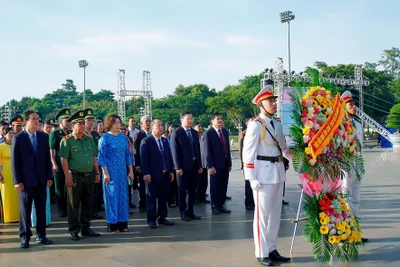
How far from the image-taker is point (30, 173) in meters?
6.10

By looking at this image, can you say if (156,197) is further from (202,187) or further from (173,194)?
(202,187)

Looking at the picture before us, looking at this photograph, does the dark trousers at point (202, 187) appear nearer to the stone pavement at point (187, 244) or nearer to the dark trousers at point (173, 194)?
the dark trousers at point (173, 194)

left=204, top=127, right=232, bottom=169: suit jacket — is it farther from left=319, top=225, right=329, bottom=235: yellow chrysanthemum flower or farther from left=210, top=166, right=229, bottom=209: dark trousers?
left=319, top=225, right=329, bottom=235: yellow chrysanthemum flower

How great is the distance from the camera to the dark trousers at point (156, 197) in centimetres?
709

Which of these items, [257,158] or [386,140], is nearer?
[257,158]

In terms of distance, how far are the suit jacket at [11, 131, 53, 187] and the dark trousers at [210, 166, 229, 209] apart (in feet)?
10.1

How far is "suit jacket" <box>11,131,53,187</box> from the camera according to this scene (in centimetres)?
608

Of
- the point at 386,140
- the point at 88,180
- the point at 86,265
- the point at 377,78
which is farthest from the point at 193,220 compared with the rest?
the point at 377,78

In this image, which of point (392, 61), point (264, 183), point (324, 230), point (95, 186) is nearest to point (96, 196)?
point (95, 186)

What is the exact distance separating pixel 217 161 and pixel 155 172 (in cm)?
160

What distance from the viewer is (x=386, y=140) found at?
114 feet

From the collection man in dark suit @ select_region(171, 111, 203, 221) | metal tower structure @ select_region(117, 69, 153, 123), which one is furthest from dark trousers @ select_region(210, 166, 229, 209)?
metal tower structure @ select_region(117, 69, 153, 123)

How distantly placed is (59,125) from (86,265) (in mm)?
4124

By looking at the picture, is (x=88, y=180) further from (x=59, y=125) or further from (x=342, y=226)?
(x=342, y=226)
